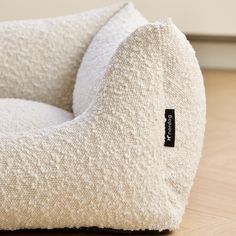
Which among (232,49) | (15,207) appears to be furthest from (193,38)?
(15,207)

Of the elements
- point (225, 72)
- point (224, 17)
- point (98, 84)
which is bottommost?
point (225, 72)

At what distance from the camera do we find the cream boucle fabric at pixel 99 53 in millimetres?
1404

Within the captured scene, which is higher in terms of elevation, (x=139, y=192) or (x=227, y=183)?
(x=139, y=192)

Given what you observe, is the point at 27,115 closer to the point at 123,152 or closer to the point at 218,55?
the point at 123,152

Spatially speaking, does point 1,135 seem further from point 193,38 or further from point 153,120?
point 193,38

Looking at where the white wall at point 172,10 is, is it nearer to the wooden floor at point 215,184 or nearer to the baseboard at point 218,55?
the baseboard at point 218,55

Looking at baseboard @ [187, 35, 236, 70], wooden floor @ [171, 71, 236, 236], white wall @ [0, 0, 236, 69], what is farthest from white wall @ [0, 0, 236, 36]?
wooden floor @ [171, 71, 236, 236]

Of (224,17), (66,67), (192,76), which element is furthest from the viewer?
(224,17)

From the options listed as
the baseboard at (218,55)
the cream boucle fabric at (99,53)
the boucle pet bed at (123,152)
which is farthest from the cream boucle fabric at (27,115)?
the baseboard at (218,55)

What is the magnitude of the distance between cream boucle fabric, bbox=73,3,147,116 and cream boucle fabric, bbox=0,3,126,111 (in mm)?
54

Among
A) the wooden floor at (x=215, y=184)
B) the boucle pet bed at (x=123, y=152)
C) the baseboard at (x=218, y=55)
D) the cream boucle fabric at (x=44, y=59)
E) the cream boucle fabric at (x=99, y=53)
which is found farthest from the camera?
the baseboard at (x=218, y=55)

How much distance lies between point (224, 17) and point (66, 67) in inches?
58.8

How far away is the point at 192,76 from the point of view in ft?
4.08

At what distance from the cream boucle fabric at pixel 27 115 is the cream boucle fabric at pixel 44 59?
0.09 m
